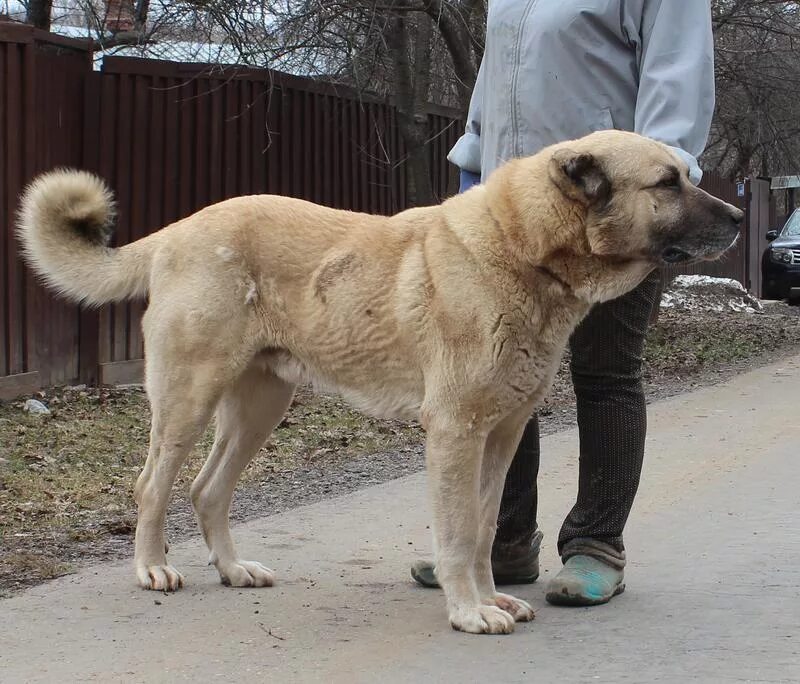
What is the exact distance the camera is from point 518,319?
398 centimetres

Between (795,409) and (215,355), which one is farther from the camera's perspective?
(795,409)

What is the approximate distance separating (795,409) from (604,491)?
507 cm

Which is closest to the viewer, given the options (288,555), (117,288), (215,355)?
(215,355)

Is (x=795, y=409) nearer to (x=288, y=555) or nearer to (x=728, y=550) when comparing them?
(x=728, y=550)

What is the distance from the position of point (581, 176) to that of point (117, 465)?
3853 millimetres

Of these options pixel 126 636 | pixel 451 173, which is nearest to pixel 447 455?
pixel 126 636

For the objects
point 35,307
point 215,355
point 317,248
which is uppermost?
point 317,248

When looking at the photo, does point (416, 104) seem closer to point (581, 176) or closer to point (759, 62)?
point (759, 62)

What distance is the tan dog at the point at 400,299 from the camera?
396cm

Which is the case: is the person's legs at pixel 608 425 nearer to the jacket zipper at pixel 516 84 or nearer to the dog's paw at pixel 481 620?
the dog's paw at pixel 481 620

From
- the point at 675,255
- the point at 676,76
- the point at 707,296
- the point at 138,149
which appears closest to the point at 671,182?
the point at 675,255

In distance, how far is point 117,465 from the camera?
6.85 m

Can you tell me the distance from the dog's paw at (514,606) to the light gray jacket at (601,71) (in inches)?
62.0

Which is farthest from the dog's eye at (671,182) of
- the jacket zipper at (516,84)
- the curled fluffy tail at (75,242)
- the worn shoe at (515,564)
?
the curled fluffy tail at (75,242)
